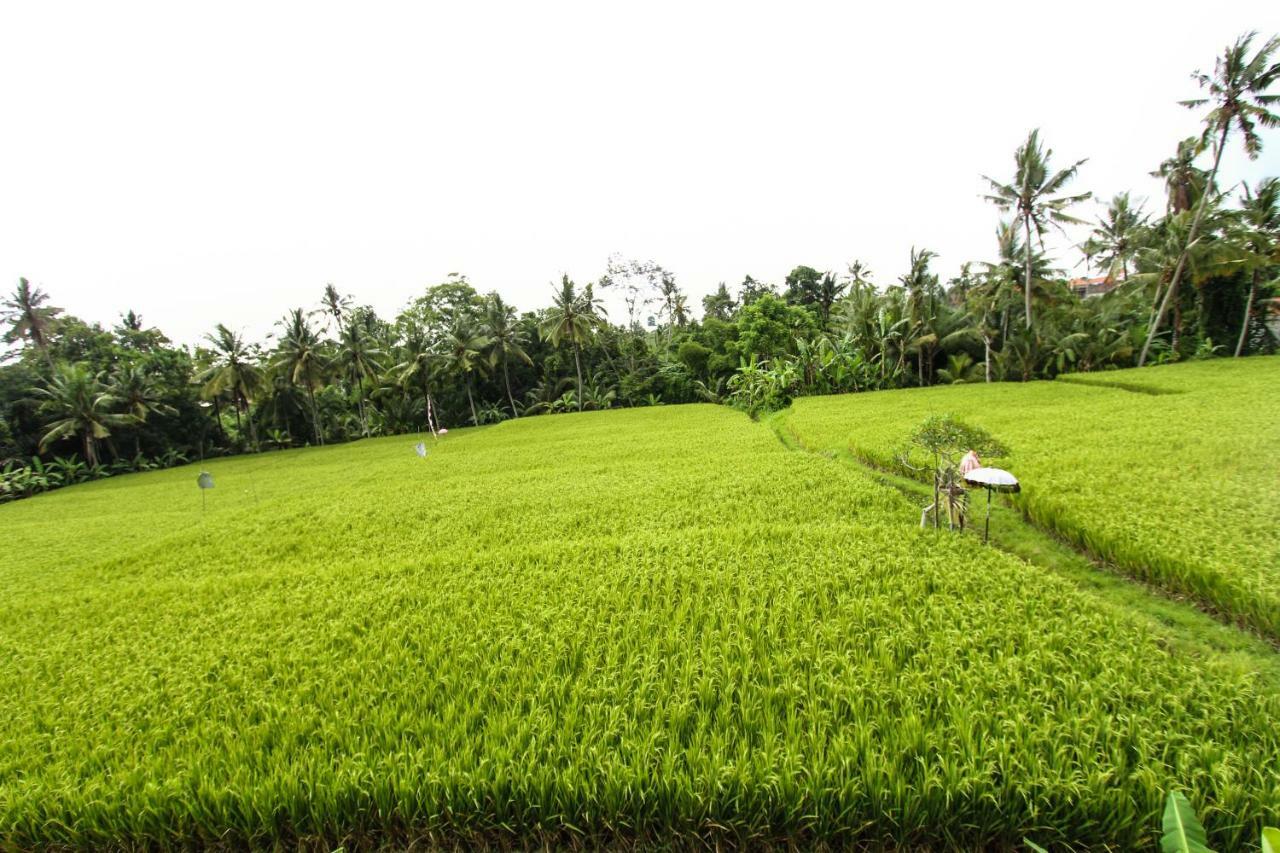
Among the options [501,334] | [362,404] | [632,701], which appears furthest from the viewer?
[362,404]

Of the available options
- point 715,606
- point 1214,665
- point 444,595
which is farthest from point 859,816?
point 444,595

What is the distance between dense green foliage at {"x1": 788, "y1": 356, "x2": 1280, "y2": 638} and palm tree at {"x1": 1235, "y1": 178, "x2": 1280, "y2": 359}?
18.2ft

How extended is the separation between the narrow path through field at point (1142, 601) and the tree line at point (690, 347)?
54.8ft

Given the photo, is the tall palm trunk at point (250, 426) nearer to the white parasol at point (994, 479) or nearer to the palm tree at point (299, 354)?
the palm tree at point (299, 354)

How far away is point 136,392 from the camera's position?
25.3m

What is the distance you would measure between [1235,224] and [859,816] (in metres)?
27.0

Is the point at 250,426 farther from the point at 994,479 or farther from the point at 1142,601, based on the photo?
the point at 1142,601

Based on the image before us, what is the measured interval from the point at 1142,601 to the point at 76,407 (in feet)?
115

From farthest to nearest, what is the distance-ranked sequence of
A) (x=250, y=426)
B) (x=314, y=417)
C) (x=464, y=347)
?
(x=250, y=426)
(x=464, y=347)
(x=314, y=417)

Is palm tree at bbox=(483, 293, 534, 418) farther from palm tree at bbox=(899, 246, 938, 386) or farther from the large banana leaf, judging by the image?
the large banana leaf

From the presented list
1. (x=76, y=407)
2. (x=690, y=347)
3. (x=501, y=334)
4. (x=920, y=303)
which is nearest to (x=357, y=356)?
(x=501, y=334)

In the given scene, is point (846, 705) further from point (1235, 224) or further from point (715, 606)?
point (1235, 224)

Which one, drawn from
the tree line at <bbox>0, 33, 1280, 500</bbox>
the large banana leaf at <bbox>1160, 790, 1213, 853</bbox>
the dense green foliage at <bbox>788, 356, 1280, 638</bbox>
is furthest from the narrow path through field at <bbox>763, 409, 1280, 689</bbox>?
the tree line at <bbox>0, 33, 1280, 500</bbox>

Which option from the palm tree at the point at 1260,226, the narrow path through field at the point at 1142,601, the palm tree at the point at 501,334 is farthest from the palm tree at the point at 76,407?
the palm tree at the point at 1260,226
